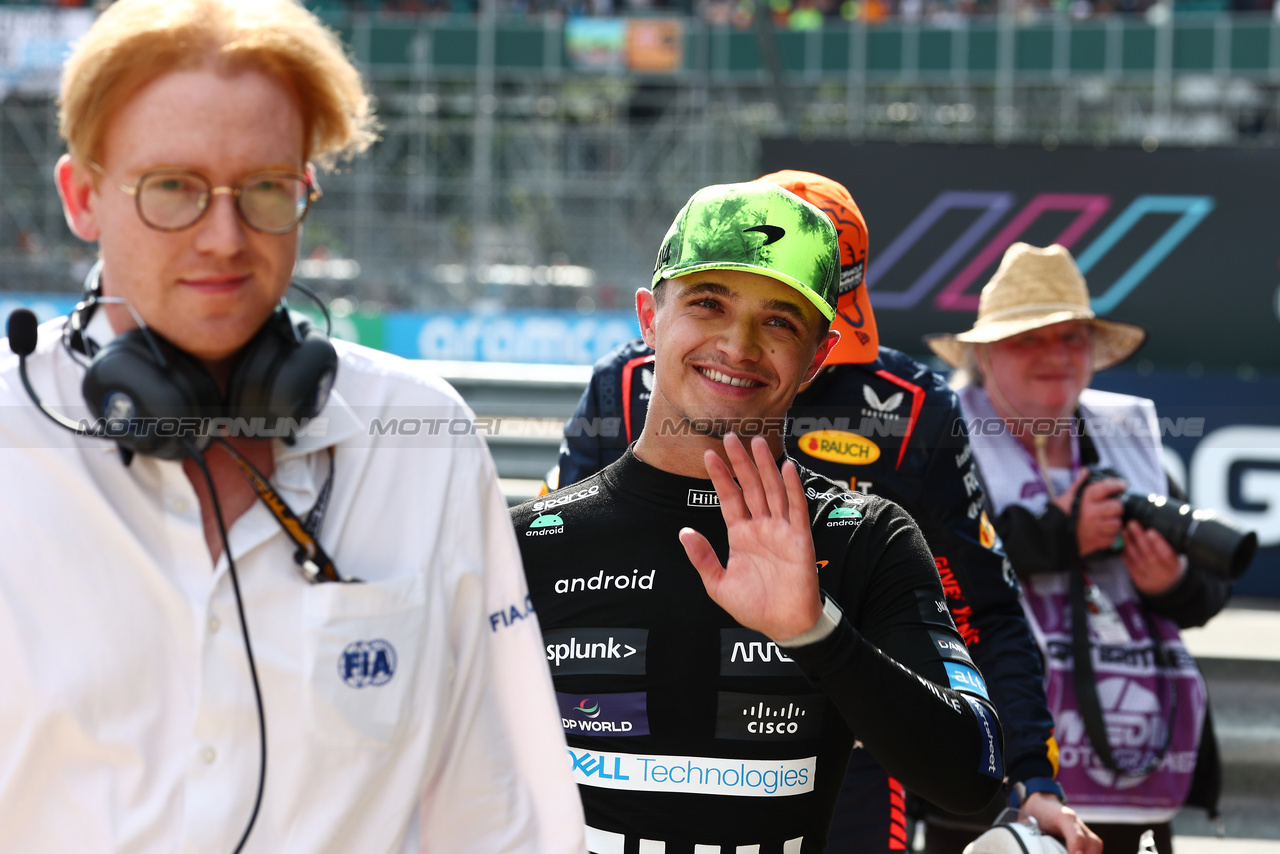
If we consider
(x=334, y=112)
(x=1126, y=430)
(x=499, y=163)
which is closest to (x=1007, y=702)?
(x=1126, y=430)

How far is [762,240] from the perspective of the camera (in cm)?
194

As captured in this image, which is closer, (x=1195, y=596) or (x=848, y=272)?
(x=848, y=272)

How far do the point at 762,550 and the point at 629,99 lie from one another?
22.1 meters

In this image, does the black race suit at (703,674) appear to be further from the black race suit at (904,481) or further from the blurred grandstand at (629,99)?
the blurred grandstand at (629,99)

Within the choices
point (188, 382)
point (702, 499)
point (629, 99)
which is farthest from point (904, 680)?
point (629, 99)

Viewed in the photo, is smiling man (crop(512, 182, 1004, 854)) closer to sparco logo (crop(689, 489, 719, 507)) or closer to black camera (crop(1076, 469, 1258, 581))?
sparco logo (crop(689, 489, 719, 507))

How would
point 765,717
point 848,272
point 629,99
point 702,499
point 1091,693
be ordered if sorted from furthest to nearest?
point 629,99
point 1091,693
point 848,272
point 702,499
point 765,717

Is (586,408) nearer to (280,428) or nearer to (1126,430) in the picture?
(280,428)

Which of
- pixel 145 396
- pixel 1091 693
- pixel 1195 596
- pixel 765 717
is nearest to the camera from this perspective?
pixel 145 396

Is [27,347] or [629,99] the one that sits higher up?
[27,347]

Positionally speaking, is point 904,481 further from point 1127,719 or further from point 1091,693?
point 1127,719

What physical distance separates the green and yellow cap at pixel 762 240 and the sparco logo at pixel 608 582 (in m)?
0.47

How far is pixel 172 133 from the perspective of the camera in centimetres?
127

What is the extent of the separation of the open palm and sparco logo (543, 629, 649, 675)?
25cm
